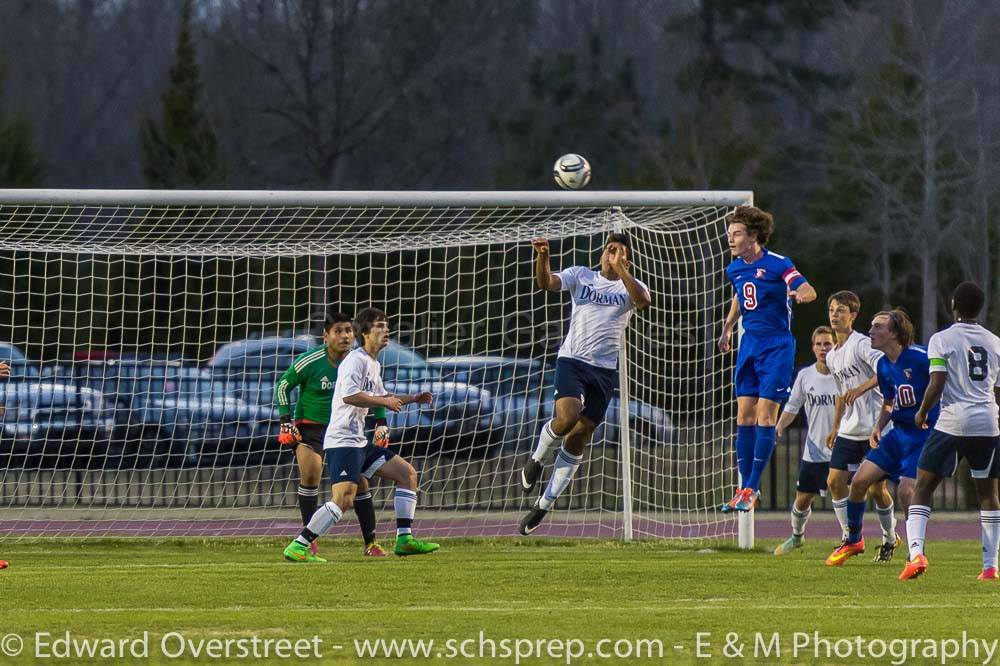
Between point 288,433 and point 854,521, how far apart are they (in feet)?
14.6

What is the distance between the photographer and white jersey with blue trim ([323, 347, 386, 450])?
449 inches

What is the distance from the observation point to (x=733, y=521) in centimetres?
1524

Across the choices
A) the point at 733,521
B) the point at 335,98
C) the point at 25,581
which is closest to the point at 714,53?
the point at 335,98

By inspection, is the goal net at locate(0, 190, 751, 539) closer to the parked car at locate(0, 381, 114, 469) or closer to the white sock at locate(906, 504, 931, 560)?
the parked car at locate(0, 381, 114, 469)

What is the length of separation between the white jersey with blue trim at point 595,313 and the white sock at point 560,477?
86 cm

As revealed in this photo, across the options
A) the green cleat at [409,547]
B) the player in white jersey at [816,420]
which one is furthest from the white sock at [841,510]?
the green cleat at [409,547]

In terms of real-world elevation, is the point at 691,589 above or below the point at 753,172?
below

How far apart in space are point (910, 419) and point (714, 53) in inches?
1176

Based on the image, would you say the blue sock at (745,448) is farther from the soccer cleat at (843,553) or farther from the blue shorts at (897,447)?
the blue shorts at (897,447)

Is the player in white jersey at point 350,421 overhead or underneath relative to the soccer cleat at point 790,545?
overhead

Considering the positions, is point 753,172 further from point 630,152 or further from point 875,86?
point 630,152

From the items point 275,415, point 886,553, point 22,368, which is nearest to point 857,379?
point 886,553

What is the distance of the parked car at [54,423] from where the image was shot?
53.4ft

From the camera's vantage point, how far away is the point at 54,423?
1647 centimetres
